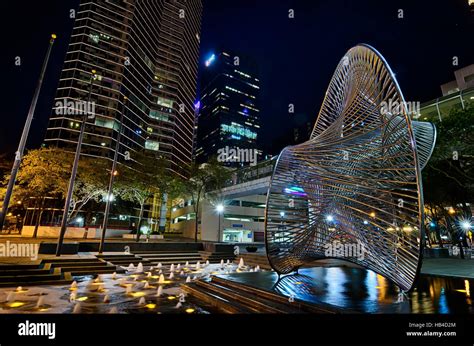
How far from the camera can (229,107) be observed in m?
125

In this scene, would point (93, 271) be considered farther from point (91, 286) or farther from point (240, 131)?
point (240, 131)

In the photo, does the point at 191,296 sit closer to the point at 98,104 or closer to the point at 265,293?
the point at 265,293

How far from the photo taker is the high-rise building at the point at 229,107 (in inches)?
4811

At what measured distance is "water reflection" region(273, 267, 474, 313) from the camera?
5871 millimetres

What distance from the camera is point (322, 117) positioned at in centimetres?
1249

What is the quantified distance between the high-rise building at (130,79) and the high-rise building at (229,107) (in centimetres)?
2543

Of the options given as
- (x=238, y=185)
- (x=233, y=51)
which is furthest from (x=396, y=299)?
(x=233, y=51)

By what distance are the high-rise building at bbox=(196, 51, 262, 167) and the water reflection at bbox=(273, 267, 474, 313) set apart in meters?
109

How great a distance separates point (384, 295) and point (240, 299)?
3.89m

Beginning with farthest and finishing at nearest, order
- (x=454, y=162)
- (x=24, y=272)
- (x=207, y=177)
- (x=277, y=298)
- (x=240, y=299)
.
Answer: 1. (x=207, y=177)
2. (x=454, y=162)
3. (x=24, y=272)
4. (x=240, y=299)
5. (x=277, y=298)

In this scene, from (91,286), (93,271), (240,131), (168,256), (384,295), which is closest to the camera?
(384,295)

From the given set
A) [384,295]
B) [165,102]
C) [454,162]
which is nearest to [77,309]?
[384,295]

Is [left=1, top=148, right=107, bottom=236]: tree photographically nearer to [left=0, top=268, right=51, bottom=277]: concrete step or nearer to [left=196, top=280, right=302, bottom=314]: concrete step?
[left=0, top=268, right=51, bottom=277]: concrete step

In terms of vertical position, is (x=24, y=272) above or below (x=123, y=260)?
above
